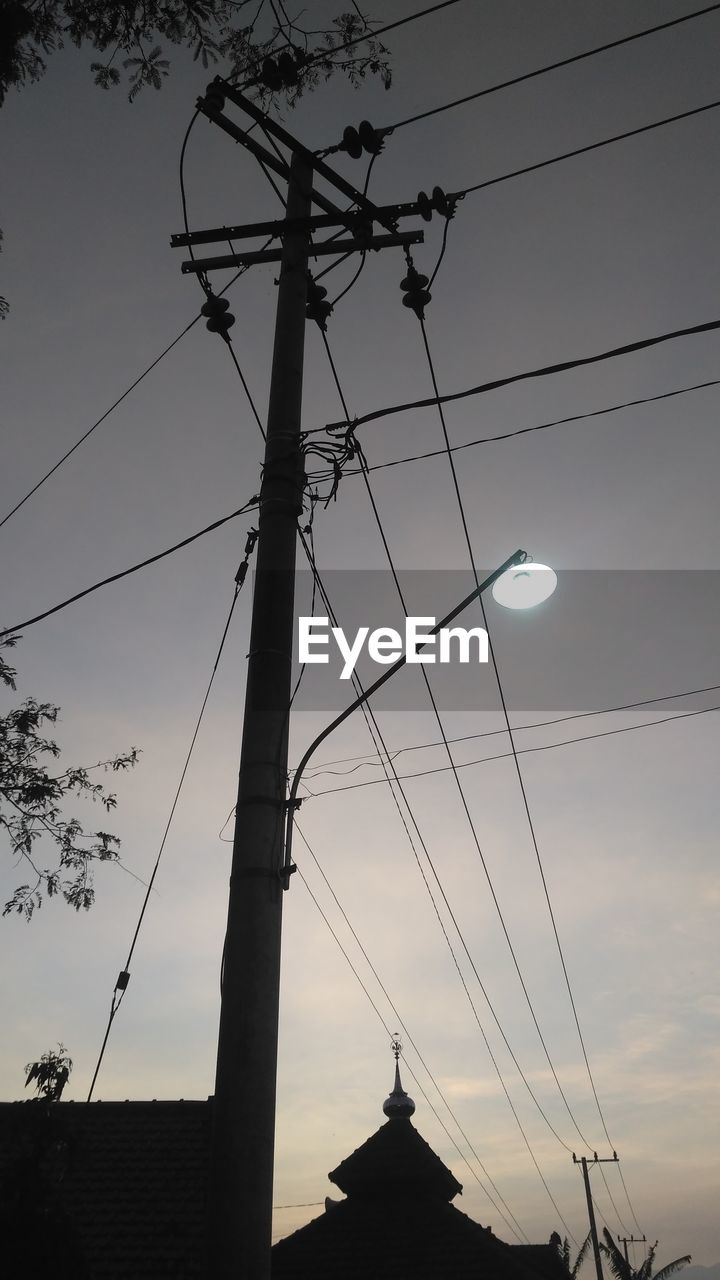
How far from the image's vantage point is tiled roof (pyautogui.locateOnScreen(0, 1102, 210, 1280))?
1558cm

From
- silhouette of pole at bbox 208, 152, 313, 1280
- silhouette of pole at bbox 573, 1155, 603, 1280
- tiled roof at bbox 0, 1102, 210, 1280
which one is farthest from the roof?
silhouette of pole at bbox 573, 1155, 603, 1280

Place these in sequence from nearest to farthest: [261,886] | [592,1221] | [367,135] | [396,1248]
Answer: [261,886] → [367,135] → [396,1248] → [592,1221]

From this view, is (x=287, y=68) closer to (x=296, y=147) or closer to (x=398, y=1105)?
(x=296, y=147)

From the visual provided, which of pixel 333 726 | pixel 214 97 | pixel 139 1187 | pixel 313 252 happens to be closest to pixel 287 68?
pixel 214 97

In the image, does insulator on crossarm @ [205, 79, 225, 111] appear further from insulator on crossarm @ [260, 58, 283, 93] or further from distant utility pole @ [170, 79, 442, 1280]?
insulator on crossarm @ [260, 58, 283, 93]

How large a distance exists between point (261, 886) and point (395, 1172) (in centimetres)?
1913

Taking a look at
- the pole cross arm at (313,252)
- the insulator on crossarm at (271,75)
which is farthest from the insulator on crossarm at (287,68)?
the pole cross arm at (313,252)

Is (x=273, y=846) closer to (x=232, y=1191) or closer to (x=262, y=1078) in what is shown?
(x=262, y=1078)

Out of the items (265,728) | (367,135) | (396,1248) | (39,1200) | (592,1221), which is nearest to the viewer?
(265,728)

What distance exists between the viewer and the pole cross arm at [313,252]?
791 cm

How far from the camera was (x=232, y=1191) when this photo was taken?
178 inches

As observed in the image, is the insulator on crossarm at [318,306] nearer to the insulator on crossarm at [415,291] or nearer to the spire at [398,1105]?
the insulator on crossarm at [415,291]

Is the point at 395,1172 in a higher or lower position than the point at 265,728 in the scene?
lower

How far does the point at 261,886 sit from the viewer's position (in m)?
5.30
